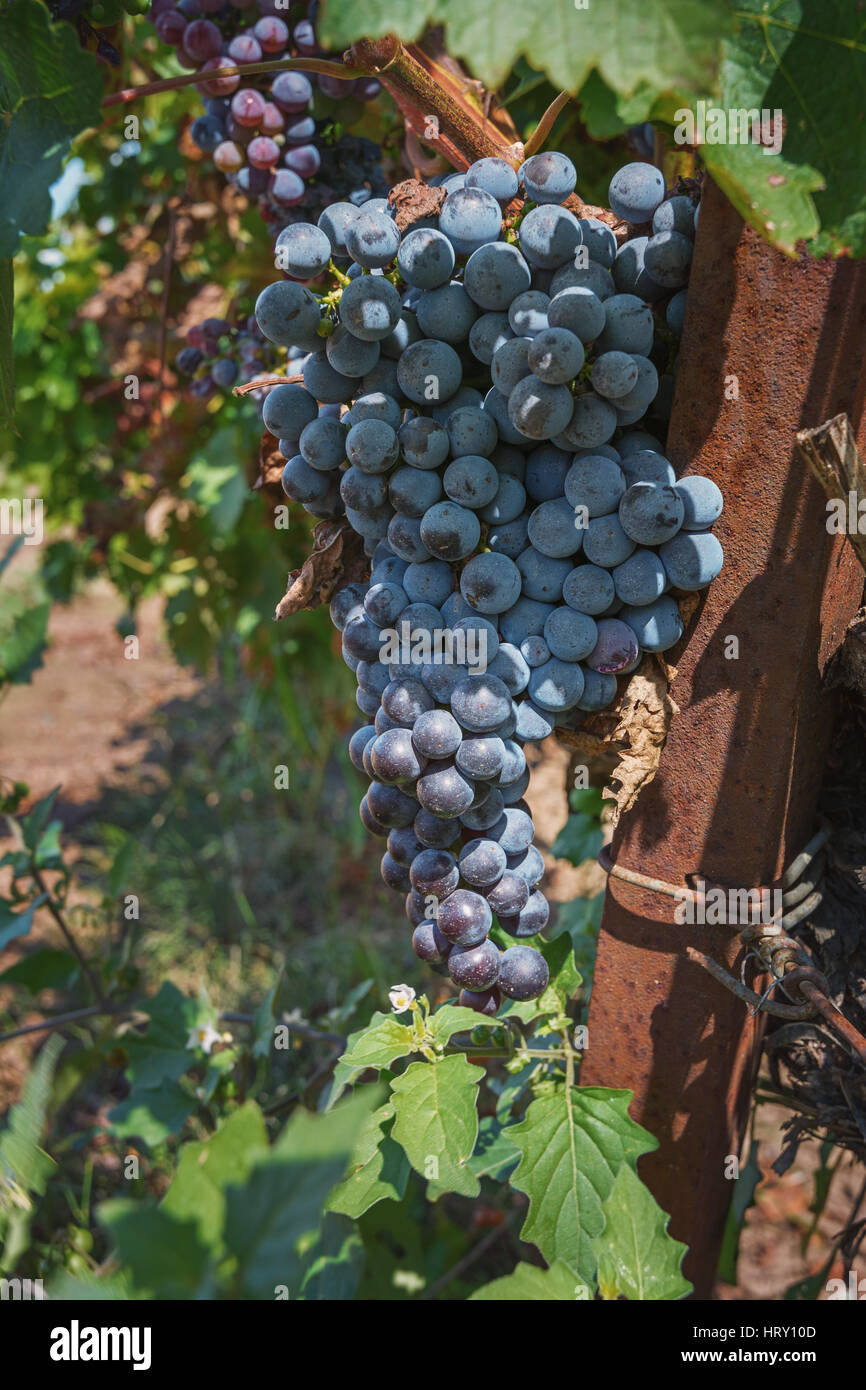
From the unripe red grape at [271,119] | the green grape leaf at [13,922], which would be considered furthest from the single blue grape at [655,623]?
the green grape leaf at [13,922]

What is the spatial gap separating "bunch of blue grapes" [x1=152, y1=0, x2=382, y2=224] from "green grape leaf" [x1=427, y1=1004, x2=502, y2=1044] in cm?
108

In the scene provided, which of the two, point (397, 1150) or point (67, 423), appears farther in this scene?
point (67, 423)

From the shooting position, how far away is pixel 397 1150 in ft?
3.52

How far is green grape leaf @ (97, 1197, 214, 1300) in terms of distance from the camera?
497 millimetres

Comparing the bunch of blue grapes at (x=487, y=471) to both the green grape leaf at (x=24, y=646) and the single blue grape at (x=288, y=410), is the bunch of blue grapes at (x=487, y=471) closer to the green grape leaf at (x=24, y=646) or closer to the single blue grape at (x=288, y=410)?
the single blue grape at (x=288, y=410)

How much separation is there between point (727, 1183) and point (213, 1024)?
2.85ft

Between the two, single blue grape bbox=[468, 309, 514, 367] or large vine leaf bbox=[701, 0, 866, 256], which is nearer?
large vine leaf bbox=[701, 0, 866, 256]

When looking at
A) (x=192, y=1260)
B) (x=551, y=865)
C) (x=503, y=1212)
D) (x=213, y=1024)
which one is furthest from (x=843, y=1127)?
(x=551, y=865)

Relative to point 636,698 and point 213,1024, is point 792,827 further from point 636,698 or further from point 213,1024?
point 213,1024

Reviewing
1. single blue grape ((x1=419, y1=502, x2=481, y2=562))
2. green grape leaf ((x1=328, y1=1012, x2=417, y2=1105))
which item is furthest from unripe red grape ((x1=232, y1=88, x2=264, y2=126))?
green grape leaf ((x1=328, y1=1012, x2=417, y2=1105))

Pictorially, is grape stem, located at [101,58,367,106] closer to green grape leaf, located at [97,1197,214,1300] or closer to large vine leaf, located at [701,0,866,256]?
large vine leaf, located at [701,0,866,256]

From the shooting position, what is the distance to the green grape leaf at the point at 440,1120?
0.89 metres

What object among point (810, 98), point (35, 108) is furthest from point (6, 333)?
point (810, 98)

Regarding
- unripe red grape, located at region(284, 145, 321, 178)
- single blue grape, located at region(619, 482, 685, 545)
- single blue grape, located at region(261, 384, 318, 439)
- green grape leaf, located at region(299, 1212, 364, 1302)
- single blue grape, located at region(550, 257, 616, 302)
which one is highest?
unripe red grape, located at region(284, 145, 321, 178)
